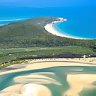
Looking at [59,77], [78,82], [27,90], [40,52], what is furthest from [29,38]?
[27,90]

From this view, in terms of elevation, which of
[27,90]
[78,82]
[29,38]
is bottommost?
[27,90]

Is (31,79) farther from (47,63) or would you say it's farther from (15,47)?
(15,47)

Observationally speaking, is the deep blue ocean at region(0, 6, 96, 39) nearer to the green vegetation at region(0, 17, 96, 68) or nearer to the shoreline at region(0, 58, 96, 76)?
the green vegetation at region(0, 17, 96, 68)

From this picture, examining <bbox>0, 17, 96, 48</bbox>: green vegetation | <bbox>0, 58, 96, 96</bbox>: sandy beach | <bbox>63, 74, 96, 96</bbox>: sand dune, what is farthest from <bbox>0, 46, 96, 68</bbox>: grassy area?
<bbox>63, 74, 96, 96</bbox>: sand dune

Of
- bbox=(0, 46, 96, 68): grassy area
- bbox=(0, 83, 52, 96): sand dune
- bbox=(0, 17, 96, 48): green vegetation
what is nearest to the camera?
bbox=(0, 83, 52, 96): sand dune

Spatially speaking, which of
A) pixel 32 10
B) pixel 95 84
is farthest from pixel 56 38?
pixel 32 10

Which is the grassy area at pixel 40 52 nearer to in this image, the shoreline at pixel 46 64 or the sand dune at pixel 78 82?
the shoreline at pixel 46 64

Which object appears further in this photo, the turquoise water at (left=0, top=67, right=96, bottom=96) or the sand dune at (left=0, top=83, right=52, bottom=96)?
the turquoise water at (left=0, top=67, right=96, bottom=96)

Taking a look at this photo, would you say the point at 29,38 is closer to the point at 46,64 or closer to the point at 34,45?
the point at 34,45

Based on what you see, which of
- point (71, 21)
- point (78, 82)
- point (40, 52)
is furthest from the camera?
point (71, 21)
